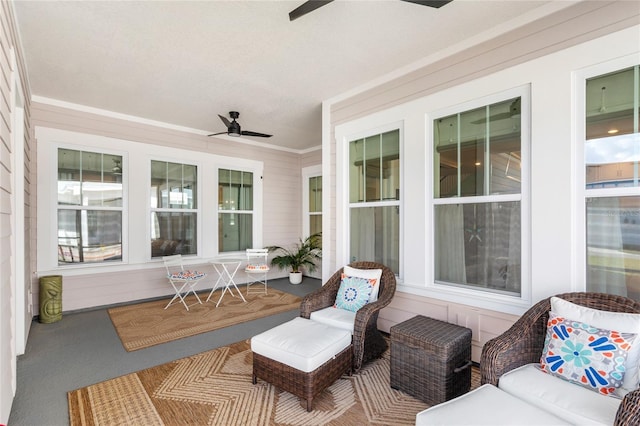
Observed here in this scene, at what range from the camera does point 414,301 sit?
331 centimetres

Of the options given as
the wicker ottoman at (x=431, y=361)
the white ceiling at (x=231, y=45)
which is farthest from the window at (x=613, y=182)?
the wicker ottoman at (x=431, y=361)

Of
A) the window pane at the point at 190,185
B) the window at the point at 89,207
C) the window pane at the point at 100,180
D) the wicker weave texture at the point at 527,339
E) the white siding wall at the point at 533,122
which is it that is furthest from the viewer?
the window pane at the point at 190,185

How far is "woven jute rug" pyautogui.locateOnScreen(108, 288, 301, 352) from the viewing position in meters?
3.68

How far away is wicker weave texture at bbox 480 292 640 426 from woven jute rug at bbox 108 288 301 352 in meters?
3.12

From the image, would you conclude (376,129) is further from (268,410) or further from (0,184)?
(0,184)

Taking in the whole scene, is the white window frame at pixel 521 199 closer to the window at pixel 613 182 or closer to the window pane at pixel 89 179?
the window at pixel 613 182

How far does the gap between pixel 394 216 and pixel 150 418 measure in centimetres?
282

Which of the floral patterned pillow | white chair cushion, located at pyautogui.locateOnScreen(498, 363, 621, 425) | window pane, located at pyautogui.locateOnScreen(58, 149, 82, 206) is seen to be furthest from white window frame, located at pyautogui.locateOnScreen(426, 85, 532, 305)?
window pane, located at pyautogui.locateOnScreen(58, 149, 82, 206)

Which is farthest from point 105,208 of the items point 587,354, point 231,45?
point 587,354

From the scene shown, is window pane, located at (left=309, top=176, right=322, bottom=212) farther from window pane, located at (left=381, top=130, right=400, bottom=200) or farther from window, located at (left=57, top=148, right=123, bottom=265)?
window, located at (left=57, top=148, right=123, bottom=265)

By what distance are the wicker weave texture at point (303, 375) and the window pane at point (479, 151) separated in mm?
1856

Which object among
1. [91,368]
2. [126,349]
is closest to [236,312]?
[126,349]

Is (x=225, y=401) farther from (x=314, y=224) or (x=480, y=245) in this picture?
(x=314, y=224)

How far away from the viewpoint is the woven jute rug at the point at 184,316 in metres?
3.68
